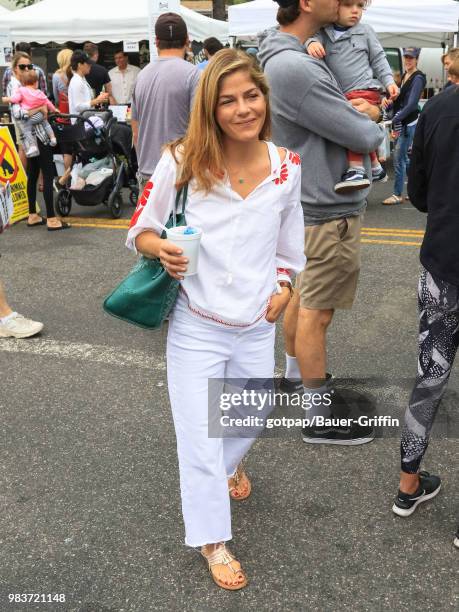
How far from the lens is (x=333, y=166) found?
311 centimetres

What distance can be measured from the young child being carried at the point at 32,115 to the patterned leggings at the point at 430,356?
5.91 meters

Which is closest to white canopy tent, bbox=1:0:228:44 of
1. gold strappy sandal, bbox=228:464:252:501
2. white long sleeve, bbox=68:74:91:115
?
white long sleeve, bbox=68:74:91:115

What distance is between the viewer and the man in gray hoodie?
293cm

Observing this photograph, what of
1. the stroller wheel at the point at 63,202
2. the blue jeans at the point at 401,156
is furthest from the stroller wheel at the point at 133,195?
the blue jeans at the point at 401,156

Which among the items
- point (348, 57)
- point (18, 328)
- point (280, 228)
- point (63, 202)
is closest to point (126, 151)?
point (63, 202)

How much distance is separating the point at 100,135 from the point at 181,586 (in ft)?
22.0

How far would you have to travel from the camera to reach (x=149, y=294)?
2332 mm

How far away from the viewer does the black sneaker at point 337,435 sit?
11.1 ft

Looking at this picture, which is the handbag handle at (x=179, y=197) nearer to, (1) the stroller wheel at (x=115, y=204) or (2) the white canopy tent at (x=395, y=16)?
(1) the stroller wheel at (x=115, y=204)

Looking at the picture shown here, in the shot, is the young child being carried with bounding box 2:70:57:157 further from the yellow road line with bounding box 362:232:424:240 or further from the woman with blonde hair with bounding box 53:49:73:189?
the yellow road line with bounding box 362:232:424:240

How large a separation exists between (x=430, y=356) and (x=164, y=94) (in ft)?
9.30

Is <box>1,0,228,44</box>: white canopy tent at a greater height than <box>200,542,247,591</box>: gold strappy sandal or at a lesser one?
greater

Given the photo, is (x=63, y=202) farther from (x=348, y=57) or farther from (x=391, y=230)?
(x=348, y=57)

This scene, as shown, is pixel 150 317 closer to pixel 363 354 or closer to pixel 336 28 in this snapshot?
pixel 336 28
